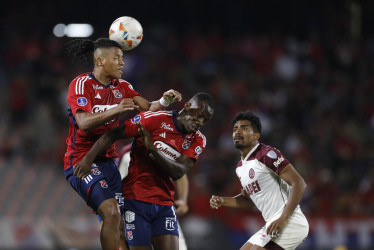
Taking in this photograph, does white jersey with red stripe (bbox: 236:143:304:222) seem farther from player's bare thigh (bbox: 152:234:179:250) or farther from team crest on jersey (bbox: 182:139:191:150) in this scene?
player's bare thigh (bbox: 152:234:179:250)

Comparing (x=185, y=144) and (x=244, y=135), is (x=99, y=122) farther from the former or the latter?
(x=244, y=135)

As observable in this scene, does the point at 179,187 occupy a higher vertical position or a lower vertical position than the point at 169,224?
higher

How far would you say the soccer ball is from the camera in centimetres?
603

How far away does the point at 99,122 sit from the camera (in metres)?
5.36

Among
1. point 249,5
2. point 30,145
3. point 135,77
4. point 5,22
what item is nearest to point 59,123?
point 30,145

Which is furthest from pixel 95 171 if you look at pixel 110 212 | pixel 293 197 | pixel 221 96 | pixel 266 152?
pixel 221 96

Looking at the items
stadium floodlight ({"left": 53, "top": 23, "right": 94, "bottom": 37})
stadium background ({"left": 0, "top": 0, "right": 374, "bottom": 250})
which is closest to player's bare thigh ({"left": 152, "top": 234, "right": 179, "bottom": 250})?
stadium background ({"left": 0, "top": 0, "right": 374, "bottom": 250})

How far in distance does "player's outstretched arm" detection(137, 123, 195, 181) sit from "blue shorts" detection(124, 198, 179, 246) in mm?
409

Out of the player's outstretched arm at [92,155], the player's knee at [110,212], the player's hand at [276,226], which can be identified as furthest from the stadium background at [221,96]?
the player's hand at [276,226]

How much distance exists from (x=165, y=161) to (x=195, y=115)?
0.56 meters

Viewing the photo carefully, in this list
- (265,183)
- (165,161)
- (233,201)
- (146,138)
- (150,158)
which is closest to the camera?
(146,138)

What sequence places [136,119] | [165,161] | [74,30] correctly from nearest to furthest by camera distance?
1. [165,161]
2. [136,119]
3. [74,30]

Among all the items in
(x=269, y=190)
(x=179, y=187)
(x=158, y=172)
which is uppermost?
Answer: (x=158, y=172)

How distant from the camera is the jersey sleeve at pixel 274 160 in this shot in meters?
5.94
